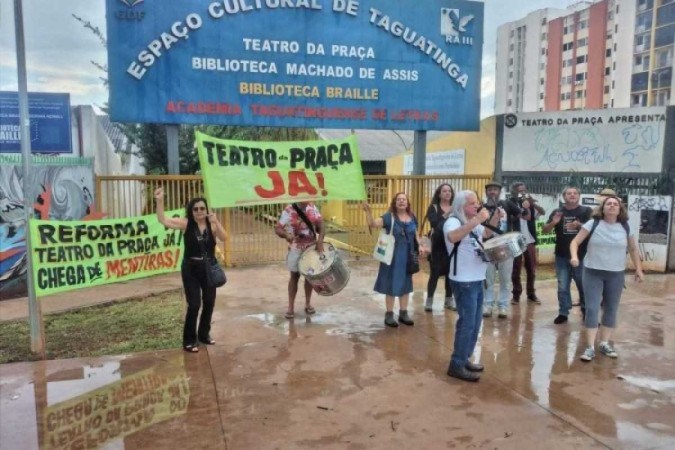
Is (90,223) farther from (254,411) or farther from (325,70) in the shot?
(325,70)

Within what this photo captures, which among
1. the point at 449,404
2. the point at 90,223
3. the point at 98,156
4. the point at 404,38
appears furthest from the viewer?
the point at 98,156

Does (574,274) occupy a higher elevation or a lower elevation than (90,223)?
lower

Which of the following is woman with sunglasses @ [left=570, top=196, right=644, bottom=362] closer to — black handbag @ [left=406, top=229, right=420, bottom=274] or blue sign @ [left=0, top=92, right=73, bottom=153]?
black handbag @ [left=406, top=229, right=420, bottom=274]

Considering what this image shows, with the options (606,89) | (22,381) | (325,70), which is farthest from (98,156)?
(606,89)

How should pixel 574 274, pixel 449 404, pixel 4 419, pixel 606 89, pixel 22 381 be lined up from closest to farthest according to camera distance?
pixel 4 419 < pixel 449 404 < pixel 22 381 < pixel 574 274 < pixel 606 89

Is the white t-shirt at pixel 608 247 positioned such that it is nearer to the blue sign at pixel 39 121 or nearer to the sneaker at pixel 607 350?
the sneaker at pixel 607 350

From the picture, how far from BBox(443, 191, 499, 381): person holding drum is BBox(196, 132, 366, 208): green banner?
166cm

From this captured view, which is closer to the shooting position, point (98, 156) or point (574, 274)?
point (574, 274)

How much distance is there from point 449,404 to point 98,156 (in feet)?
34.3

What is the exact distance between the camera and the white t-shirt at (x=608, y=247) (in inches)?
195

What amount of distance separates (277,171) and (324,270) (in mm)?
1204

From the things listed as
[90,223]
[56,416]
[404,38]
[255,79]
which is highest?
[404,38]

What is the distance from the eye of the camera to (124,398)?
4156 mm

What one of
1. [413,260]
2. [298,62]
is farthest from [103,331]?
[298,62]
